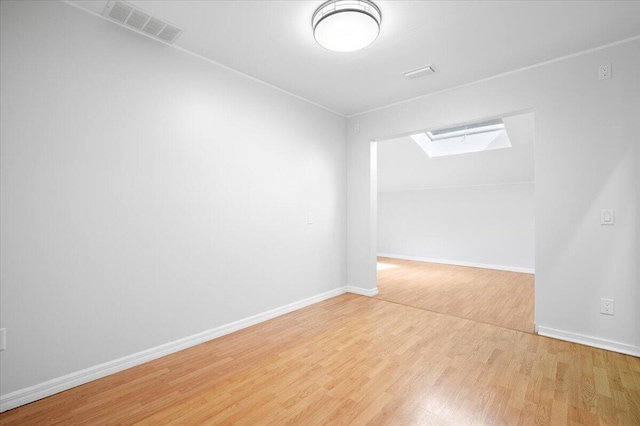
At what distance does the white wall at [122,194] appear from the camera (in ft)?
6.16

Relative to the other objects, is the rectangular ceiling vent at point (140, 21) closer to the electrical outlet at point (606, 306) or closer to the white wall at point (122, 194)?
the white wall at point (122, 194)

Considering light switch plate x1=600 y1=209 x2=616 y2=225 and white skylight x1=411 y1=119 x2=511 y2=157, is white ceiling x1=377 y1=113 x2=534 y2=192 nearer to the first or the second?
white skylight x1=411 y1=119 x2=511 y2=157

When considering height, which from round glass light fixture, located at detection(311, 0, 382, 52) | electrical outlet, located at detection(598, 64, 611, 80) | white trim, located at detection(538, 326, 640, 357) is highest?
round glass light fixture, located at detection(311, 0, 382, 52)

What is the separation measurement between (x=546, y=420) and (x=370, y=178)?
3.12 metres

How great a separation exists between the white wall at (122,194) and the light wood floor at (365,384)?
380 millimetres

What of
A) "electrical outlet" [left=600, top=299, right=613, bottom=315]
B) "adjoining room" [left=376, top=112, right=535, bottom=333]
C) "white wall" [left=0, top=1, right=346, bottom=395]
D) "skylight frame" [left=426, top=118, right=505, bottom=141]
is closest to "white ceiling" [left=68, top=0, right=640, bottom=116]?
"white wall" [left=0, top=1, right=346, bottom=395]

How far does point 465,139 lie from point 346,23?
13.6ft

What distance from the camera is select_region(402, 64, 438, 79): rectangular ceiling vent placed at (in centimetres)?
297

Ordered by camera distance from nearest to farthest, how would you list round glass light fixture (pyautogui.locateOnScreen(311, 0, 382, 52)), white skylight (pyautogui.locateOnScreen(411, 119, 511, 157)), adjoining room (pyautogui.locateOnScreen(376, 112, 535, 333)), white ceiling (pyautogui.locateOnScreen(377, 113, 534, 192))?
round glass light fixture (pyautogui.locateOnScreen(311, 0, 382, 52)), adjoining room (pyautogui.locateOnScreen(376, 112, 535, 333)), white ceiling (pyautogui.locateOnScreen(377, 113, 534, 192)), white skylight (pyautogui.locateOnScreen(411, 119, 511, 157))

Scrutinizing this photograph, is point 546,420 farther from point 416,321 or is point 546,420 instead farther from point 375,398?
point 416,321

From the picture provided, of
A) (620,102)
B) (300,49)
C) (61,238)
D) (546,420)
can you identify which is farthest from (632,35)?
(61,238)

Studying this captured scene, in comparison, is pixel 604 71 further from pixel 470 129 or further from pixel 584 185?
pixel 470 129

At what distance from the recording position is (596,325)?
2605 millimetres

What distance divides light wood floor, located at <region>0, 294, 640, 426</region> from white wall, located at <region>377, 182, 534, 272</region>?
3895 mm
